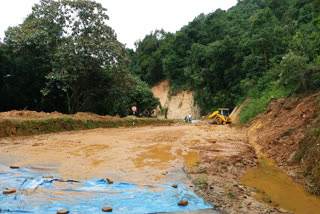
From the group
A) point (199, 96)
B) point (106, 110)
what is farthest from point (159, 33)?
point (106, 110)

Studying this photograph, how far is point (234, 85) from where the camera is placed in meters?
39.2

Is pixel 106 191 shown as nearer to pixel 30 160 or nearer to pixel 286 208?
pixel 286 208

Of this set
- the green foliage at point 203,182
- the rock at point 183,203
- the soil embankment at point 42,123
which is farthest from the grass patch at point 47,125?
the rock at point 183,203

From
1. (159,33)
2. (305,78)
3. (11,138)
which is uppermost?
(159,33)

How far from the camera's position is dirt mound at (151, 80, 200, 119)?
169 feet

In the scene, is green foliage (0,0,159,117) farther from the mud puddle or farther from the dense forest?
the mud puddle

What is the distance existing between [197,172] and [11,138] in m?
11.4

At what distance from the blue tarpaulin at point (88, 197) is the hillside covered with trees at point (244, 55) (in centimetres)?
886

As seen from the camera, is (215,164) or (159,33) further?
(159,33)

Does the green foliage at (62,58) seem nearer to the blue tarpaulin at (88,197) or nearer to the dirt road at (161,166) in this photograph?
the dirt road at (161,166)

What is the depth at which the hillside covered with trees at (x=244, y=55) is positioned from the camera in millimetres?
17091

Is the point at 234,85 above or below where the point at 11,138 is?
above

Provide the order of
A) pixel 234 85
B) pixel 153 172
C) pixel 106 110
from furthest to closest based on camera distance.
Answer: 1. pixel 234 85
2. pixel 106 110
3. pixel 153 172

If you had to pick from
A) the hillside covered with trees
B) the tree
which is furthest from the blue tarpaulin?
the tree
